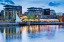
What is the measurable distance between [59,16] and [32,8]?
3.41 meters

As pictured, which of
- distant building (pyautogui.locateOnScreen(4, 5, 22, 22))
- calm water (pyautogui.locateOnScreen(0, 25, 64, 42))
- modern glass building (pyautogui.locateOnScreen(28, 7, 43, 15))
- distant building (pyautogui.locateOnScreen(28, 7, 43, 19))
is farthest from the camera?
modern glass building (pyautogui.locateOnScreen(28, 7, 43, 15))

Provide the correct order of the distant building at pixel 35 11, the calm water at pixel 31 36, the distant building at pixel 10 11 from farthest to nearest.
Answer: the distant building at pixel 35 11
the distant building at pixel 10 11
the calm water at pixel 31 36

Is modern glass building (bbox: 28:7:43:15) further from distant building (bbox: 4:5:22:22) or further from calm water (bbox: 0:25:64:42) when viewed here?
calm water (bbox: 0:25:64:42)

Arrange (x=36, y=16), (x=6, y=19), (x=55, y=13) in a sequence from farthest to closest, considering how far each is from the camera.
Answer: (x=55, y=13), (x=36, y=16), (x=6, y=19)

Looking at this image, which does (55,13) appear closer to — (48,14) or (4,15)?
(48,14)

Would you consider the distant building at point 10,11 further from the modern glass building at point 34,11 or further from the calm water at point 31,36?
the calm water at point 31,36

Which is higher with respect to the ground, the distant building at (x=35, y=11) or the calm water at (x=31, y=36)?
the distant building at (x=35, y=11)

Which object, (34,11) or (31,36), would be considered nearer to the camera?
(31,36)

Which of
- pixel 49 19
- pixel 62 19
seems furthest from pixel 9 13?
pixel 62 19

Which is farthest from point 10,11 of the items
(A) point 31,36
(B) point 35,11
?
(A) point 31,36

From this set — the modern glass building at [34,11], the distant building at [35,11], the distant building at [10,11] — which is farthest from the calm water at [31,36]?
the modern glass building at [34,11]

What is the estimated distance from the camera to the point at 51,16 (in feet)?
67.5

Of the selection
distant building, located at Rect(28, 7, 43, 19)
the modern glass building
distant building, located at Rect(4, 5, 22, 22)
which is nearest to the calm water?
distant building, located at Rect(4, 5, 22, 22)

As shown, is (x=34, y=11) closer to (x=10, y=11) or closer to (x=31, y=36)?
(x=10, y=11)
